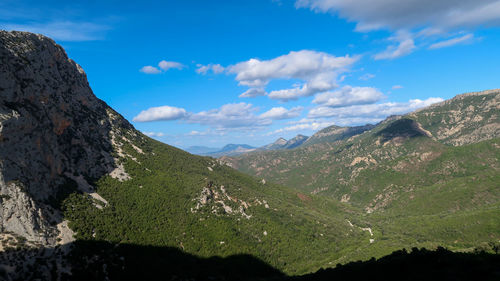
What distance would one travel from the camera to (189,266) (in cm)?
9244

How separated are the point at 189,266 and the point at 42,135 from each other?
240 ft

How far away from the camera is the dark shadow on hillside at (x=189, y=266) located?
41.8 m

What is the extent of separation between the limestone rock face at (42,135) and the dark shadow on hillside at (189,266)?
8530mm

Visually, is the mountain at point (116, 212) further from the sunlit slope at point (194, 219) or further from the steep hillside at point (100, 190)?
the sunlit slope at point (194, 219)

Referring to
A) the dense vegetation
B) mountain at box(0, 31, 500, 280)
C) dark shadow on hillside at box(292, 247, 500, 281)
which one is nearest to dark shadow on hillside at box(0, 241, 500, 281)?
dark shadow on hillside at box(292, 247, 500, 281)

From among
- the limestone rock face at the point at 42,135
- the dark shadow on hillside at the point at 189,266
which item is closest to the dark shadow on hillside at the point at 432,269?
the dark shadow on hillside at the point at 189,266

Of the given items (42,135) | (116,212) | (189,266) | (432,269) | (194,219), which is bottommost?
(189,266)

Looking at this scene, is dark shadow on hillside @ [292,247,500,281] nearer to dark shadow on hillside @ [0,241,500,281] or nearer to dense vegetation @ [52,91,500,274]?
dark shadow on hillside @ [0,241,500,281]

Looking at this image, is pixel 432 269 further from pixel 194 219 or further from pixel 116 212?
pixel 116 212

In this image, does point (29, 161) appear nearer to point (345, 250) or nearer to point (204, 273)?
point (204, 273)

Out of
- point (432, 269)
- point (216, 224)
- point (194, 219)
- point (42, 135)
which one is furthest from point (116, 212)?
point (432, 269)

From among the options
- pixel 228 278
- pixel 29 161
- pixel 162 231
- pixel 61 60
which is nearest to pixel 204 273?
pixel 228 278

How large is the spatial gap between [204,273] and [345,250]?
90.5 meters

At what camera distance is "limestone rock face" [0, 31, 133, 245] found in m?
70.9
